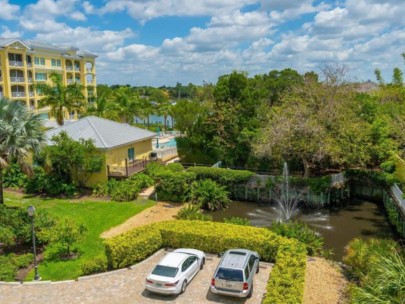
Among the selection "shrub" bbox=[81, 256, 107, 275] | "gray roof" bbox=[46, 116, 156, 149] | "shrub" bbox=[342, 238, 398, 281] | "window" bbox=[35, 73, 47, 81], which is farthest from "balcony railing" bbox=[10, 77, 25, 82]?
"shrub" bbox=[342, 238, 398, 281]

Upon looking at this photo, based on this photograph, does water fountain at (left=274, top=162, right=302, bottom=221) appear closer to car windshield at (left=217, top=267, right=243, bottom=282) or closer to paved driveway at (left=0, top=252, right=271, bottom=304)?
paved driveway at (left=0, top=252, right=271, bottom=304)

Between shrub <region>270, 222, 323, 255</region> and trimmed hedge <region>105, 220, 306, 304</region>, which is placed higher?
trimmed hedge <region>105, 220, 306, 304</region>

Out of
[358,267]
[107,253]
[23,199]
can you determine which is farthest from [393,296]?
[23,199]

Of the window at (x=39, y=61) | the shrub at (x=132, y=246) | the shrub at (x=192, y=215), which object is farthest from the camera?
the window at (x=39, y=61)

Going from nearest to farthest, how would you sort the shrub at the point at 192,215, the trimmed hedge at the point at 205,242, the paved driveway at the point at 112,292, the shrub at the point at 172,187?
the paved driveway at the point at 112,292 < the trimmed hedge at the point at 205,242 < the shrub at the point at 192,215 < the shrub at the point at 172,187

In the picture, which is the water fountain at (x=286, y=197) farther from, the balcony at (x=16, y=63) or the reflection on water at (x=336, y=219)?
the balcony at (x=16, y=63)

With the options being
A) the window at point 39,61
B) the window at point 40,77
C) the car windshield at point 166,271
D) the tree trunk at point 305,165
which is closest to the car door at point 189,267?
the car windshield at point 166,271
